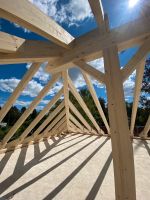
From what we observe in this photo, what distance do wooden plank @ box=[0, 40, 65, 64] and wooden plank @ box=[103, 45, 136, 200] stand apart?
90 centimetres

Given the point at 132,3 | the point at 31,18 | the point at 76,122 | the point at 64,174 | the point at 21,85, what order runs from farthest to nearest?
the point at 76,122 → the point at 64,174 → the point at 21,85 → the point at 132,3 → the point at 31,18

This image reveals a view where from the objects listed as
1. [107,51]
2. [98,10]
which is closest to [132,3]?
[98,10]

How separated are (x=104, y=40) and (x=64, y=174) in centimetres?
264

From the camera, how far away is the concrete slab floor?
2.81 meters

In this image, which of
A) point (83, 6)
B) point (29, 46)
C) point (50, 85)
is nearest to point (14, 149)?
point (50, 85)

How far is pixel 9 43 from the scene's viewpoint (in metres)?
1.89

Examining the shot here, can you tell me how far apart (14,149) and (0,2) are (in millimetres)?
4942

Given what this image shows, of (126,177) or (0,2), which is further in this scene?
(126,177)

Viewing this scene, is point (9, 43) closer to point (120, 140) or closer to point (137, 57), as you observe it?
point (137, 57)

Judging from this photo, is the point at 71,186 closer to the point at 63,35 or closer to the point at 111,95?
the point at 111,95

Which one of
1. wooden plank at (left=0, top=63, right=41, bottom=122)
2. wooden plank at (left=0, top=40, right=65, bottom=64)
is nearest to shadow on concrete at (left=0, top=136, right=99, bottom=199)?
wooden plank at (left=0, top=63, right=41, bottom=122)

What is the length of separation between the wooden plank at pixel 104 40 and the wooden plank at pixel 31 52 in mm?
222

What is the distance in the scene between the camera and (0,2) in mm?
1445

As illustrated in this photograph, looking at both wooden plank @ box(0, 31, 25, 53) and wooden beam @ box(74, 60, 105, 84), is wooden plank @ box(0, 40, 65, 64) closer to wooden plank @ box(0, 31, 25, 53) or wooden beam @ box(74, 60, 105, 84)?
wooden plank @ box(0, 31, 25, 53)
